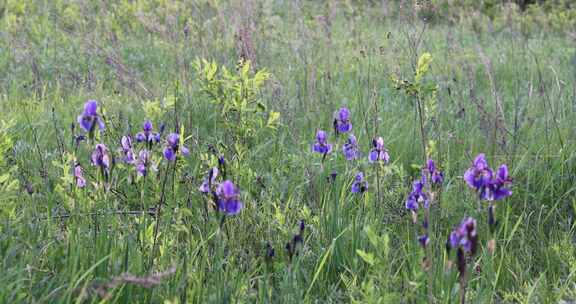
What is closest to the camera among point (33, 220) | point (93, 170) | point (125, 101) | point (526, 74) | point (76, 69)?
point (33, 220)

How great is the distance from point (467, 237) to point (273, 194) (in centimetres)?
137

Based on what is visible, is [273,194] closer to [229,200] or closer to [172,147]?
[172,147]

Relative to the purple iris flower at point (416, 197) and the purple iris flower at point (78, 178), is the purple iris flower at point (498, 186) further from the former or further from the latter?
the purple iris flower at point (78, 178)

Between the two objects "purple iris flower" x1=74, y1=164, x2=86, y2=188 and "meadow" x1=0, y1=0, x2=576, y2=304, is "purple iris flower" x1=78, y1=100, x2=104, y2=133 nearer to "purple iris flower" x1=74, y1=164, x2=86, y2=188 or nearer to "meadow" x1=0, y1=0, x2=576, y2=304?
"meadow" x1=0, y1=0, x2=576, y2=304

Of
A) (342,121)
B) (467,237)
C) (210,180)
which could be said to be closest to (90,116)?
(210,180)

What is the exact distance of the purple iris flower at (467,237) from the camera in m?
1.40

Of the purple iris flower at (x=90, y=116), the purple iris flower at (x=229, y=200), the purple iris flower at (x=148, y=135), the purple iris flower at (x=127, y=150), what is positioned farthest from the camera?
the purple iris flower at (x=127, y=150)

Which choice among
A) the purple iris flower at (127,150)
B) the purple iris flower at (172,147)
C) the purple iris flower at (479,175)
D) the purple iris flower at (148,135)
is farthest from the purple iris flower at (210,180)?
the purple iris flower at (479,175)

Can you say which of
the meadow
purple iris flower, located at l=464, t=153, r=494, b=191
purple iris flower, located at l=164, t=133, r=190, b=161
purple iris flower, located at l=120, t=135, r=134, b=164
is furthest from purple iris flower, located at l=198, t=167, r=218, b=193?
purple iris flower, located at l=464, t=153, r=494, b=191

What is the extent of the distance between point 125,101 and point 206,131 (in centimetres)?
78

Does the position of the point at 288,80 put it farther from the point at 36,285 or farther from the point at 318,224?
the point at 36,285

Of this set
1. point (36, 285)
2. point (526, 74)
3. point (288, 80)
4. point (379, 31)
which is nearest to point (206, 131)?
point (288, 80)

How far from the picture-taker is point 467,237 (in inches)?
55.7

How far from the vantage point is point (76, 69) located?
4852 millimetres
